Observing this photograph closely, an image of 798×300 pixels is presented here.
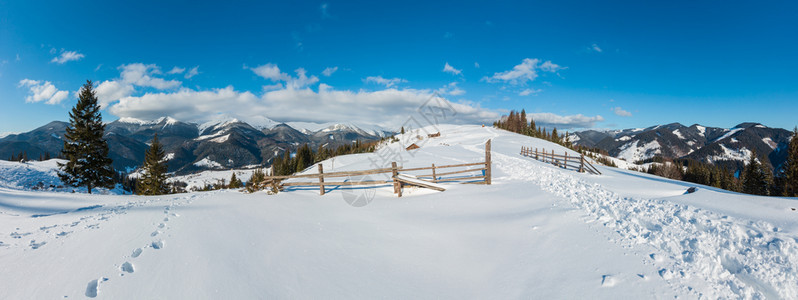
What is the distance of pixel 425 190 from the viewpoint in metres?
13.0

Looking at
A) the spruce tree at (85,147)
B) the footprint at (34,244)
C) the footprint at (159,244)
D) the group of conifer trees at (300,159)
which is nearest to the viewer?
the footprint at (34,244)

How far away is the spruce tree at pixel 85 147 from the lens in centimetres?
2264

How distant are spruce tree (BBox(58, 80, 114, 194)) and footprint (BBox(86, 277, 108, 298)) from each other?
27651mm

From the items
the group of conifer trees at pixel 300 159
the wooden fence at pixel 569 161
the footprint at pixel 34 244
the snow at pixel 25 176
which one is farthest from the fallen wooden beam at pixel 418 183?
the group of conifer trees at pixel 300 159

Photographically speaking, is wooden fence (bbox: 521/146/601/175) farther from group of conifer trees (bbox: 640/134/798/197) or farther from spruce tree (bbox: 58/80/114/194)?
spruce tree (bbox: 58/80/114/194)

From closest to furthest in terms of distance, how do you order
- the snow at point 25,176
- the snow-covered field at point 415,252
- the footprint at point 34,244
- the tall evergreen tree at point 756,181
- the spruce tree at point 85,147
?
1. the snow-covered field at point 415,252
2. the footprint at point 34,244
3. the spruce tree at point 85,147
4. the snow at point 25,176
5. the tall evergreen tree at point 756,181

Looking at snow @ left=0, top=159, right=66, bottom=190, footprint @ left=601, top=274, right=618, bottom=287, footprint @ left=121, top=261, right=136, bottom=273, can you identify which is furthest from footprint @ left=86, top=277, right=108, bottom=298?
snow @ left=0, top=159, right=66, bottom=190

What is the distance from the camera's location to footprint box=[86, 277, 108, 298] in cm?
393

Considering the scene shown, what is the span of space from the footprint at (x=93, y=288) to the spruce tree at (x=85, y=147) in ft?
90.7

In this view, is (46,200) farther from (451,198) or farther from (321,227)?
(451,198)

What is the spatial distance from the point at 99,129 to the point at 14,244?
26241 millimetres

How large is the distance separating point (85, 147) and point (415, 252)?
30845mm

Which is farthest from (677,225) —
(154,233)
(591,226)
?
(154,233)

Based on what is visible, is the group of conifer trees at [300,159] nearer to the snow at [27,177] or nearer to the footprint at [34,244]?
the snow at [27,177]
